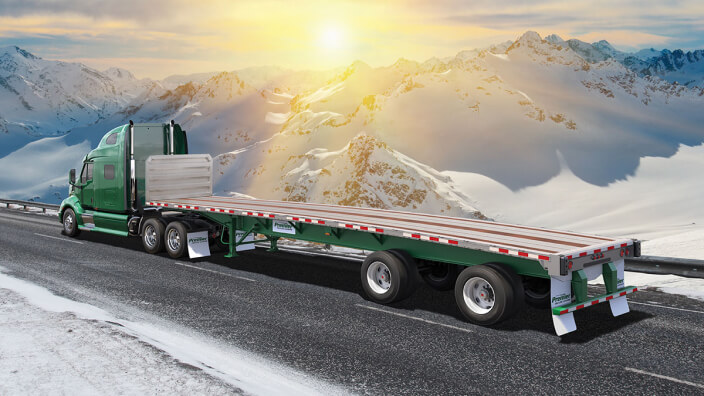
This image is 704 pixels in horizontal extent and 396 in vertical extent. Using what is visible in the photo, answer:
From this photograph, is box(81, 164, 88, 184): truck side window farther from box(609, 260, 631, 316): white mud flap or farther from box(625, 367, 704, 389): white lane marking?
box(625, 367, 704, 389): white lane marking

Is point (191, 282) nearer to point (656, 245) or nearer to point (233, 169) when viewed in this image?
point (656, 245)

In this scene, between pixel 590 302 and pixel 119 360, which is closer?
pixel 119 360

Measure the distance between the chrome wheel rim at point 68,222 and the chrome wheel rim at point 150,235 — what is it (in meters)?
4.47

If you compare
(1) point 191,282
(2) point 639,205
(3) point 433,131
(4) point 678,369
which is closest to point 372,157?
(3) point 433,131

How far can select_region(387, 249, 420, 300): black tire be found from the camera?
983cm

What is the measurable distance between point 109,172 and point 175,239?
3351mm

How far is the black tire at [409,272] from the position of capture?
983 centimetres

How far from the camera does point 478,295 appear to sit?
8984 mm

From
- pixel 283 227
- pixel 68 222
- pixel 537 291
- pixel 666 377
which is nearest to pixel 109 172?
pixel 68 222

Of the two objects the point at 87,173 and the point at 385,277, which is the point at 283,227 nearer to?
the point at 385,277

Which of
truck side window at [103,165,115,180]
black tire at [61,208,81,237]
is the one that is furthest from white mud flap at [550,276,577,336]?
black tire at [61,208,81,237]

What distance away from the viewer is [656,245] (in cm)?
1705

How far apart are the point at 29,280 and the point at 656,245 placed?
52.9 feet

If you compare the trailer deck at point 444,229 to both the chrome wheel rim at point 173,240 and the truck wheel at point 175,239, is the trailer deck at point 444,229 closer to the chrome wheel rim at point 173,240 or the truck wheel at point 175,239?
the truck wheel at point 175,239
